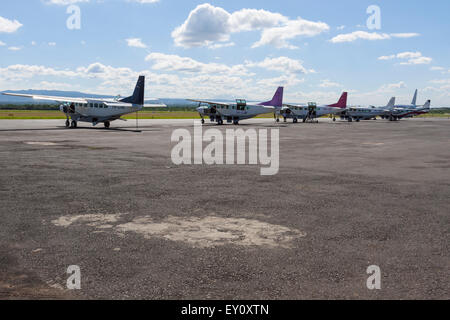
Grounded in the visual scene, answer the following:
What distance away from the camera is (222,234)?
710cm

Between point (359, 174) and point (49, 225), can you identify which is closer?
point (49, 225)

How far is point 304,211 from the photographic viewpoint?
28.9 feet

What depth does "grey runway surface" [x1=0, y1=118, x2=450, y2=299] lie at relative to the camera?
16.4ft

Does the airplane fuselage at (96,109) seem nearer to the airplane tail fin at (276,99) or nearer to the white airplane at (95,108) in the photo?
the white airplane at (95,108)

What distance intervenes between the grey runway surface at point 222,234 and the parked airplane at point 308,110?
54.1 meters

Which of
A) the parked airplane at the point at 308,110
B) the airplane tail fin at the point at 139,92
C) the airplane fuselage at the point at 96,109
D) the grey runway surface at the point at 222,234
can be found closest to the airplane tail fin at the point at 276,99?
the parked airplane at the point at 308,110

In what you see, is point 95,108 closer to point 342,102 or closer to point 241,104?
point 241,104

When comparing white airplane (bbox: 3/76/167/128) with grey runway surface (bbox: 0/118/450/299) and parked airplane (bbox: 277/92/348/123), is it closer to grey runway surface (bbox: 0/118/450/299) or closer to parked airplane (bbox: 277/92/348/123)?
grey runway surface (bbox: 0/118/450/299)

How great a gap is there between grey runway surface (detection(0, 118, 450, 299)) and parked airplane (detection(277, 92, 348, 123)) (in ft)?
177
